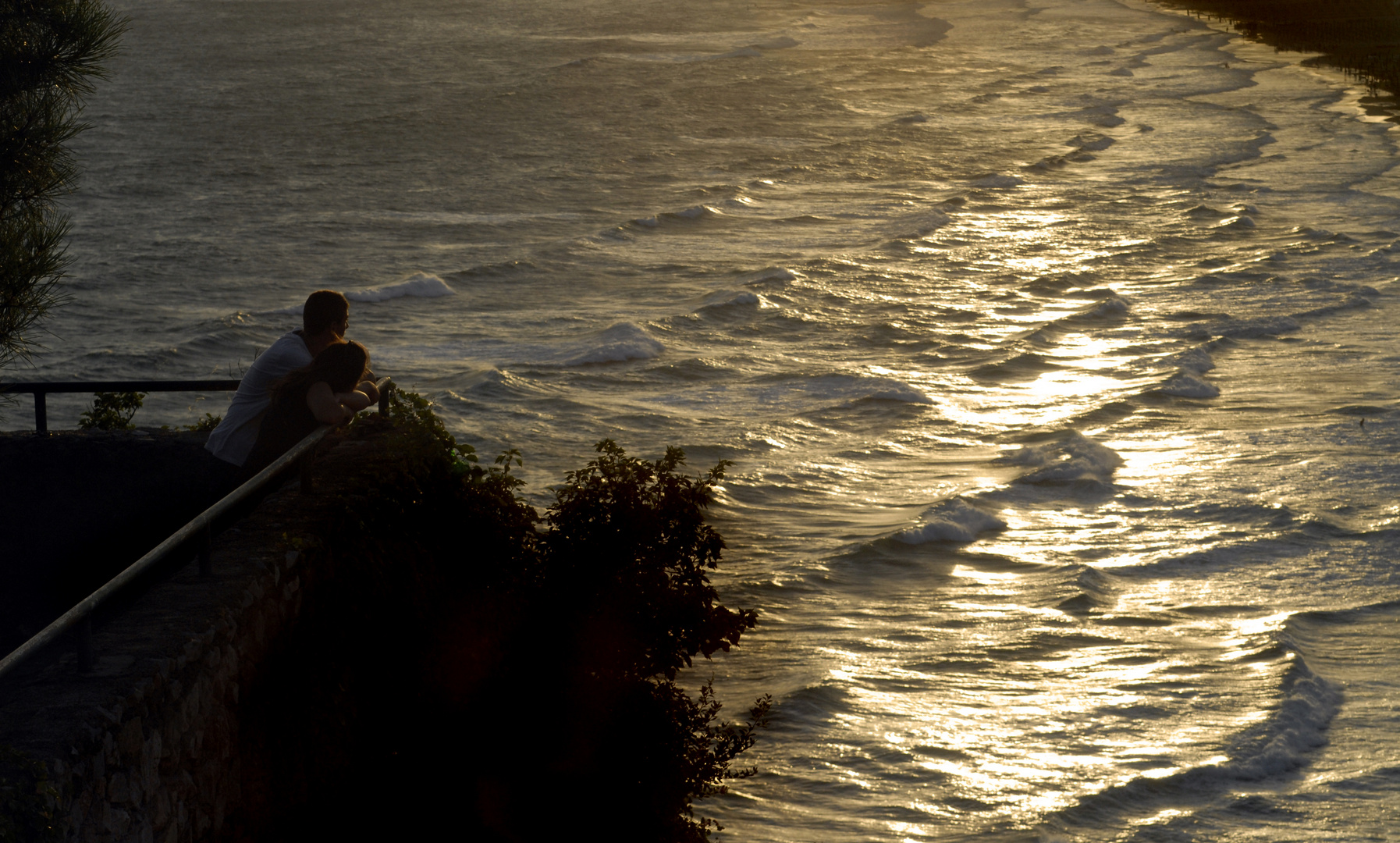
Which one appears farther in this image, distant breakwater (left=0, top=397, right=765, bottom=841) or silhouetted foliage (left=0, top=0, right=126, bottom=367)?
silhouetted foliage (left=0, top=0, right=126, bottom=367)

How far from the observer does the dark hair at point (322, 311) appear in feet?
22.9

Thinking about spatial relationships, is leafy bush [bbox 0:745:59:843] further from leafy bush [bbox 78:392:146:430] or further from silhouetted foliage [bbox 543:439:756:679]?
leafy bush [bbox 78:392:146:430]

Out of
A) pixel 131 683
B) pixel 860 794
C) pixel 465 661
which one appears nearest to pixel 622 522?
pixel 465 661

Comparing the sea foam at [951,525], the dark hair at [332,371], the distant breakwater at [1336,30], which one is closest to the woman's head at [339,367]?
the dark hair at [332,371]

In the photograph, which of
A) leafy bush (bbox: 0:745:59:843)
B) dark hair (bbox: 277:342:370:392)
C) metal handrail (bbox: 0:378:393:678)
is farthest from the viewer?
dark hair (bbox: 277:342:370:392)

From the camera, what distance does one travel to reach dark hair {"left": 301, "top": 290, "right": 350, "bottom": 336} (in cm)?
698

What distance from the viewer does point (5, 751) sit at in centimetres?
408

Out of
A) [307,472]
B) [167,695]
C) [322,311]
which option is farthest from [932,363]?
[167,695]

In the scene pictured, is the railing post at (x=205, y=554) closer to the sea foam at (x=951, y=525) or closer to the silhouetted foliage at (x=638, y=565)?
the silhouetted foliage at (x=638, y=565)

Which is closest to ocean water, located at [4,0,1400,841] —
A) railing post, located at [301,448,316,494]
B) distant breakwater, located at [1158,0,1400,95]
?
railing post, located at [301,448,316,494]

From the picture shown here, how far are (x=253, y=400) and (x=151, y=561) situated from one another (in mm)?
2588

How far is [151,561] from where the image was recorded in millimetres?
4648

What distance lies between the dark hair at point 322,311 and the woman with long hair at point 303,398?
8.5 inches

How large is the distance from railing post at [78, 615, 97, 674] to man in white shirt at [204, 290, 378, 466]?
2540 mm
